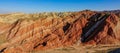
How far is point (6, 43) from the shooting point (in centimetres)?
12281

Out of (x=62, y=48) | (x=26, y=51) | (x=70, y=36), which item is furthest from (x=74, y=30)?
(x=26, y=51)

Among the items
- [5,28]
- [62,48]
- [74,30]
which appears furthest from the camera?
[5,28]

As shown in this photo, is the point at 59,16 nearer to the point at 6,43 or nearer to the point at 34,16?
the point at 34,16

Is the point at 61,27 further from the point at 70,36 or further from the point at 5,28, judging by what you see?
the point at 5,28

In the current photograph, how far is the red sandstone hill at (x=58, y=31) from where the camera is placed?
119m

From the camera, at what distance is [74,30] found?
414 ft

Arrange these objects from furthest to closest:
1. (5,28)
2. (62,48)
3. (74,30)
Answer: (5,28), (74,30), (62,48)

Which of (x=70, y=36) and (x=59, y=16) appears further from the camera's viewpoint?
(x=59, y=16)

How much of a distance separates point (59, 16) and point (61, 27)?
8.01 meters

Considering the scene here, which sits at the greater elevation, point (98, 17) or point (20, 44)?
point (98, 17)

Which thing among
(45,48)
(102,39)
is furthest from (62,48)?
(102,39)

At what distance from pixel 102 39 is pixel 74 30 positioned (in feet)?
40.3

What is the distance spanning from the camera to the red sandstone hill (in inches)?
4677

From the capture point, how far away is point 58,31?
127 meters
